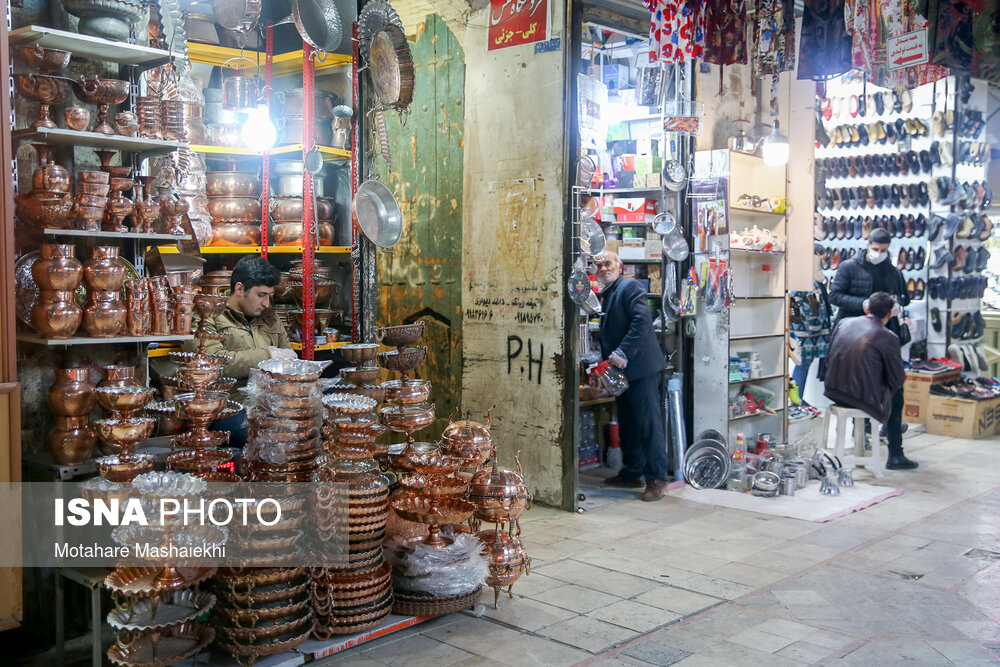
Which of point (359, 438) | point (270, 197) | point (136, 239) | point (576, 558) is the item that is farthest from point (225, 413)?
point (270, 197)

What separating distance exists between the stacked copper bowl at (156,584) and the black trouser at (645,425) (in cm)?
373

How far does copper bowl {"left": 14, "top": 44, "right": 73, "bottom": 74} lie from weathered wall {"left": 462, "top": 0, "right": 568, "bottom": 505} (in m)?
3.11

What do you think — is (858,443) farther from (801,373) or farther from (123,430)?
(123,430)

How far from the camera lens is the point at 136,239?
4012mm

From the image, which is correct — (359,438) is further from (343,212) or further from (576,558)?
(343,212)

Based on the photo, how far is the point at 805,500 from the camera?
20.6ft

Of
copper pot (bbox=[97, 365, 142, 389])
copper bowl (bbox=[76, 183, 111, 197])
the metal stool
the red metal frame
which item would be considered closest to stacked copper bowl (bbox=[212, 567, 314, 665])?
copper pot (bbox=[97, 365, 142, 389])

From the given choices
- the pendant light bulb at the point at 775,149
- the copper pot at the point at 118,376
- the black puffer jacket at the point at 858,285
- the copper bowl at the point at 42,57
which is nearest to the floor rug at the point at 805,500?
the black puffer jacket at the point at 858,285

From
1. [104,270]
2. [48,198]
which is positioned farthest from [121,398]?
[48,198]

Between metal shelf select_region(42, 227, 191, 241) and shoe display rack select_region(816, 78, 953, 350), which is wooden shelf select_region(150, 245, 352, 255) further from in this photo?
shoe display rack select_region(816, 78, 953, 350)

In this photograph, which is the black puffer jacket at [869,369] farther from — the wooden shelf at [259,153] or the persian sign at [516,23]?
the wooden shelf at [259,153]

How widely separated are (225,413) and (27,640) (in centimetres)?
126

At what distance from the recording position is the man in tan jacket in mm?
4691

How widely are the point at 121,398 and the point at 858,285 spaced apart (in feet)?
21.5
